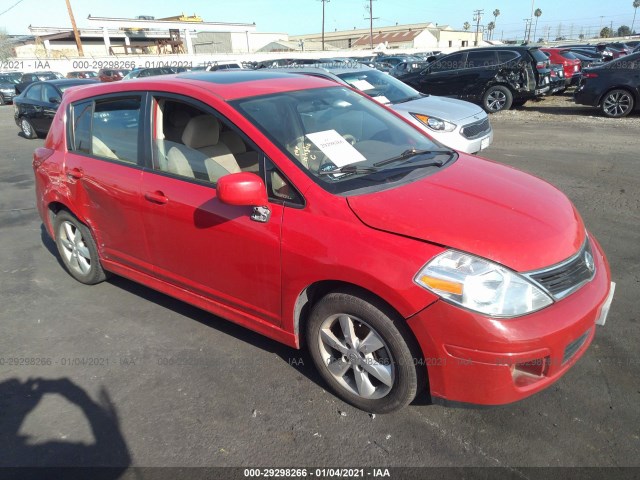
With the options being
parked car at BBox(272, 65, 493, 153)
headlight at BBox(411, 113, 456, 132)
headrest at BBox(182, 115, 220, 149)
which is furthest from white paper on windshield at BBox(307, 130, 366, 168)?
headlight at BBox(411, 113, 456, 132)

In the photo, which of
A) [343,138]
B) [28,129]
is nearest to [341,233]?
[343,138]

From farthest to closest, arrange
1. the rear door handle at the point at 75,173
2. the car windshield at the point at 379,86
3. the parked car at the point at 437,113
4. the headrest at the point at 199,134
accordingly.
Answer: the car windshield at the point at 379,86, the parked car at the point at 437,113, the rear door handle at the point at 75,173, the headrest at the point at 199,134

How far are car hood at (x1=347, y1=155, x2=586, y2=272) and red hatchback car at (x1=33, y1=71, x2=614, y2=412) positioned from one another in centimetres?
1

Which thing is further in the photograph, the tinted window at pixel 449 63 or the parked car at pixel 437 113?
the tinted window at pixel 449 63

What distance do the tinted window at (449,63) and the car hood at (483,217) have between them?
11.8 m

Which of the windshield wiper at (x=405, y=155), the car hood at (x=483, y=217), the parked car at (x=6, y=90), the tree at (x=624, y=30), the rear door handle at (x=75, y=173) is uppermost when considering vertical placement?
the windshield wiper at (x=405, y=155)

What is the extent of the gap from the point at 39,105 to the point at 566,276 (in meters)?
13.3

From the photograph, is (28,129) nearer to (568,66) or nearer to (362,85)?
(362,85)

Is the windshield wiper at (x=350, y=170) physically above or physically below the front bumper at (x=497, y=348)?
above

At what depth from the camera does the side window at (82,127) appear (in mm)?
3865

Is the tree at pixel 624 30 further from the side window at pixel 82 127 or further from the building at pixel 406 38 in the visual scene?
the side window at pixel 82 127

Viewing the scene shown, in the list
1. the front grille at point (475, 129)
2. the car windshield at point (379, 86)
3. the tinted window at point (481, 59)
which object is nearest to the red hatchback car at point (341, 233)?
the front grille at point (475, 129)

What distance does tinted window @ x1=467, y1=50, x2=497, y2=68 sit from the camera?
1284cm

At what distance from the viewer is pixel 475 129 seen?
728 cm
